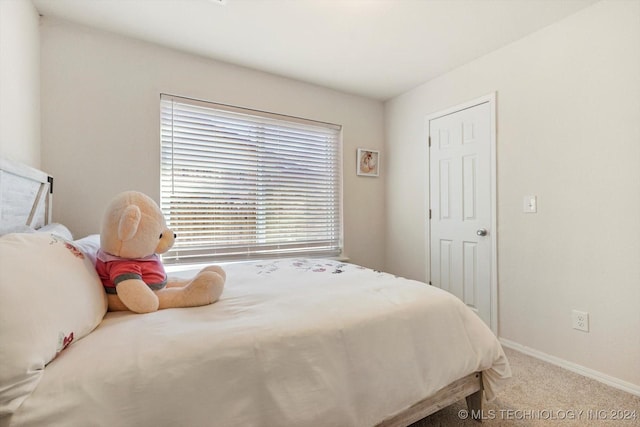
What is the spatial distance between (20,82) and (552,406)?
11.5ft

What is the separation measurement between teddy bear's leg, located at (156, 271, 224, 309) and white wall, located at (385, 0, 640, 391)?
2.27m

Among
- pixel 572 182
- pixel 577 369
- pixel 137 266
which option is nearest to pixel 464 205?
pixel 572 182

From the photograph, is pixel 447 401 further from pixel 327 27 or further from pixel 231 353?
pixel 327 27

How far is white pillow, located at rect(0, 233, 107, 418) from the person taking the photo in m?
0.66

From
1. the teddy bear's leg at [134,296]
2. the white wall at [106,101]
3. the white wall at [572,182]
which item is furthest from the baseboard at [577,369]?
the white wall at [106,101]

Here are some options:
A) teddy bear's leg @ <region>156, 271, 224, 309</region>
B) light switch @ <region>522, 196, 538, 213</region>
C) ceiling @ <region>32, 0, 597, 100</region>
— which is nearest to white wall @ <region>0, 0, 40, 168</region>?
ceiling @ <region>32, 0, 597, 100</region>

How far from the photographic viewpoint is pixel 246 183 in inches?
110

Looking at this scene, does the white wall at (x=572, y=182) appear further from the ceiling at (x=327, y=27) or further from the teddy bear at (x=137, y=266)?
the teddy bear at (x=137, y=266)

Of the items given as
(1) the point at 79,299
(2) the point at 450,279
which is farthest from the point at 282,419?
(2) the point at 450,279

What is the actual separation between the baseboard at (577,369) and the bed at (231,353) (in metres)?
1.06

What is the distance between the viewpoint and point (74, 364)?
30.2 inches

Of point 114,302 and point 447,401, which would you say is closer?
point 114,302

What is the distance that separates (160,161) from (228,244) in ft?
2.93

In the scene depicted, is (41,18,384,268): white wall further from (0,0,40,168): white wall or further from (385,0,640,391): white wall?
(385,0,640,391): white wall
